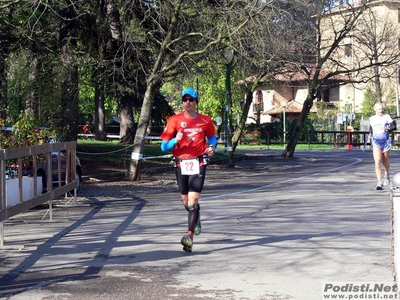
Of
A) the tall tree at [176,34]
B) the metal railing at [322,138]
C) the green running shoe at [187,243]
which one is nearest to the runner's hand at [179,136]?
the green running shoe at [187,243]

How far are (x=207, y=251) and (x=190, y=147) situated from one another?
1.29 meters

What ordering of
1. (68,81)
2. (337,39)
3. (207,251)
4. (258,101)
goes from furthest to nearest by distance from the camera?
(258,101) → (337,39) → (68,81) → (207,251)

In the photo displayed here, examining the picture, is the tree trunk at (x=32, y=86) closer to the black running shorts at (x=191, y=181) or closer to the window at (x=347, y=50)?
the window at (x=347, y=50)

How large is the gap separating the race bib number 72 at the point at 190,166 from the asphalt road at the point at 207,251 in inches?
37.4

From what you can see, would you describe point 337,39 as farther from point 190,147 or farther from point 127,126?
point 190,147

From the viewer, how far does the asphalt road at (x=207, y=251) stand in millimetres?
7344

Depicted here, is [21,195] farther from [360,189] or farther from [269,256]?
[360,189]

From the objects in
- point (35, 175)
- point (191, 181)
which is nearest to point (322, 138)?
point (35, 175)

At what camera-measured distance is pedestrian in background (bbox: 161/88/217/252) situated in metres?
9.61

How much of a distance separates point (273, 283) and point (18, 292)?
7.88 feet

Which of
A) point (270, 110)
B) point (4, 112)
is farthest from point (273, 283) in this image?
point (270, 110)

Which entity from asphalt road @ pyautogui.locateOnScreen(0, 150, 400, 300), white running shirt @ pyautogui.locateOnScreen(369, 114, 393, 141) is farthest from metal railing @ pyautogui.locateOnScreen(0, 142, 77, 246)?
white running shirt @ pyautogui.locateOnScreen(369, 114, 393, 141)

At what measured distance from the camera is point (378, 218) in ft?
40.2

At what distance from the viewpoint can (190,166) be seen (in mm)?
9617
